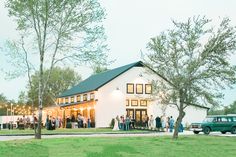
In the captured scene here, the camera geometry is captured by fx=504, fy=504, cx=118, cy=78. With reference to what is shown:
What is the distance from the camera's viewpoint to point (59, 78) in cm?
10762

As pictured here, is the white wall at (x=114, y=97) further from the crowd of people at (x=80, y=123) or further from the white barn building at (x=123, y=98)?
the crowd of people at (x=80, y=123)

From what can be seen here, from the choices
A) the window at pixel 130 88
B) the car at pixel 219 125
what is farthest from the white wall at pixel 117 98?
the car at pixel 219 125

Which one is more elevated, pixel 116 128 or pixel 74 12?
pixel 74 12

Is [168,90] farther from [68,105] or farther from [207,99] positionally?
[68,105]

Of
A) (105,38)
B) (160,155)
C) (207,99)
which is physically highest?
(105,38)

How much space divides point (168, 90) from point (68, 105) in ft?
129

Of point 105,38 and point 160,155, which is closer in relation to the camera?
point 160,155

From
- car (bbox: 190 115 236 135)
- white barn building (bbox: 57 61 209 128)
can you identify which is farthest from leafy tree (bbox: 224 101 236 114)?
car (bbox: 190 115 236 135)

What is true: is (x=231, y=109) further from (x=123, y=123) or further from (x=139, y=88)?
(x=123, y=123)

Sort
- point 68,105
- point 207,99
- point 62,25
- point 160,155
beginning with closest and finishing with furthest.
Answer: point 160,155 → point 207,99 → point 62,25 → point 68,105

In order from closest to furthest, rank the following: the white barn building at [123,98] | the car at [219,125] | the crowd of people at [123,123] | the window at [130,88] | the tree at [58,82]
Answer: the car at [219,125] < the crowd of people at [123,123] < the white barn building at [123,98] < the window at [130,88] < the tree at [58,82]

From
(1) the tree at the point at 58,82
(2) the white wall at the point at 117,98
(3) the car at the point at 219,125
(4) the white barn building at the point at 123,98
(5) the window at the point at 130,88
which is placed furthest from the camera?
(1) the tree at the point at 58,82

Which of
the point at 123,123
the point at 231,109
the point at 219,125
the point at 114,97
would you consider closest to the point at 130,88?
the point at 114,97

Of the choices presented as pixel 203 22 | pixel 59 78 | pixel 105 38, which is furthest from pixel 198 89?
pixel 59 78
